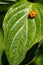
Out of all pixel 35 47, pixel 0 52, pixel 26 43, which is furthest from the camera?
pixel 0 52

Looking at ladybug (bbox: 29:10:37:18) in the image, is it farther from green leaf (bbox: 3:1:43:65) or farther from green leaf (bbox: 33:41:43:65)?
green leaf (bbox: 33:41:43:65)

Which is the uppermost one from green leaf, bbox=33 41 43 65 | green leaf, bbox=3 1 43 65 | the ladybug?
the ladybug

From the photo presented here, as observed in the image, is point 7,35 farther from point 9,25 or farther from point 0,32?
point 0,32

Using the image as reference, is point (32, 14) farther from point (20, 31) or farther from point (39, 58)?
point (39, 58)

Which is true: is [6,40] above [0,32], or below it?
above

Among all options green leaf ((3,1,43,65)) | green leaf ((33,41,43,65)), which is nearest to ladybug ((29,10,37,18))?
green leaf ((3,1,43,65))

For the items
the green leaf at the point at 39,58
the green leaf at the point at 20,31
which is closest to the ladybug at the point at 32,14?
the green leaf at the point at 20,31

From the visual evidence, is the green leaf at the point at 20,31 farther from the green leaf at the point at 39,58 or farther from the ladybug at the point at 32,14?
the green leaf at the point at 39,58

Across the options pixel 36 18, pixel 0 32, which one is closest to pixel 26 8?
pixel 36 18

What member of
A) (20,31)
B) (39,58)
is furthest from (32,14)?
(39,58)
